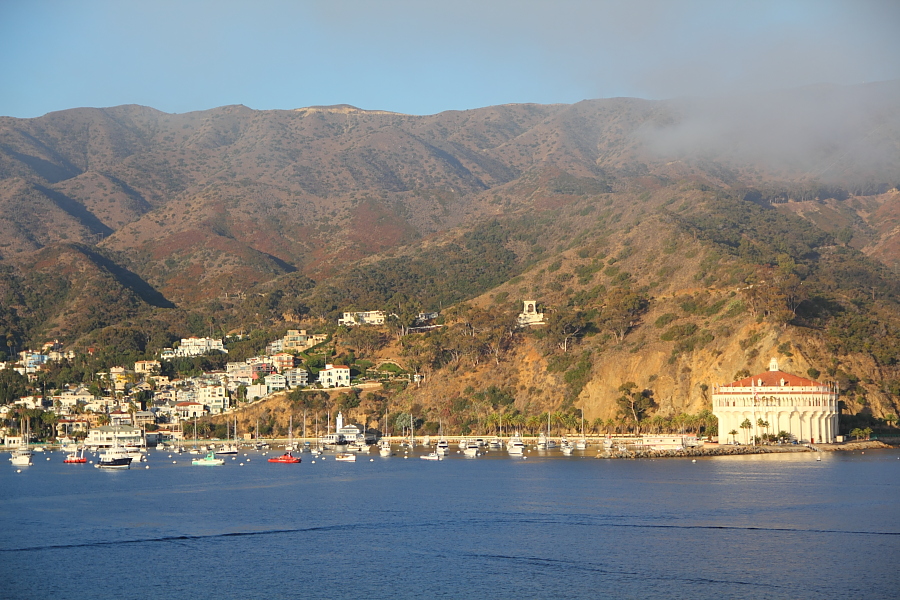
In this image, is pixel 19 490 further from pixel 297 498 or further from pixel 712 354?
pixel 712 354

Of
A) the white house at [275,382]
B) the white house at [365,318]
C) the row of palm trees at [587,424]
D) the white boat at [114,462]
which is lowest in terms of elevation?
the white boat at [114,462]

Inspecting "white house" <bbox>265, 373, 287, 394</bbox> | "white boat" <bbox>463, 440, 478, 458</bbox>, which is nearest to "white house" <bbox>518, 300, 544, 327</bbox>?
"white house" <bbox>265, 373, 287, 394</bbox>

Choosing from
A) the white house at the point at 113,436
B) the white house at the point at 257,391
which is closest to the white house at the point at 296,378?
the white house at the point at 257,391

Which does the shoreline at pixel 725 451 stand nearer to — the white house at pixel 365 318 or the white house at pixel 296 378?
the white house at pixel 296 378

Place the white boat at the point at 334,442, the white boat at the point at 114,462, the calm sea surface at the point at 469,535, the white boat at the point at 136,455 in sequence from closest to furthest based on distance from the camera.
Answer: the calm sea surface at the point at 469,535 → the white boat at the point at 114,462 → the white boat at the point at 136,455 → the white boat at the point at 334,442

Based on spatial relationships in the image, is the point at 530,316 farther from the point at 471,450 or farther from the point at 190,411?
the point at 190,411

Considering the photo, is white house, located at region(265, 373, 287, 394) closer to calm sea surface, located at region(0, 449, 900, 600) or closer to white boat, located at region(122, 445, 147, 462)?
white boat, located at region(122, 445, 147, 462)
